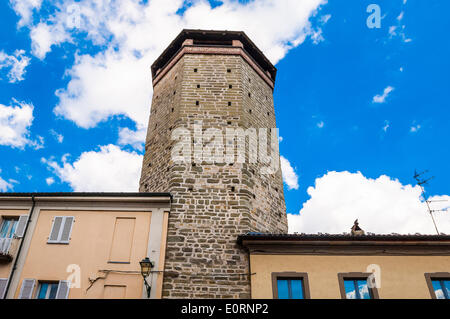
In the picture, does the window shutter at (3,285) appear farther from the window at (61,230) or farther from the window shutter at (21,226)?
the window at (61,230)

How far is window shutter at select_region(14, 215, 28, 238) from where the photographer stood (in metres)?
9.22

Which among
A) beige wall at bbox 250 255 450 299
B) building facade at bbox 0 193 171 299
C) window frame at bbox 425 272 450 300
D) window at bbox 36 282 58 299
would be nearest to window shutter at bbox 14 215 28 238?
building facade at bbox 0 193 171 299

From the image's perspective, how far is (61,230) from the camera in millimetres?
9258

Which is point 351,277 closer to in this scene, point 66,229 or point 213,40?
point 66,229

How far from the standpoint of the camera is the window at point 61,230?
9102 mm

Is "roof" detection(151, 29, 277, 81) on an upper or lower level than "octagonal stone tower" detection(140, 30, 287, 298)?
upper

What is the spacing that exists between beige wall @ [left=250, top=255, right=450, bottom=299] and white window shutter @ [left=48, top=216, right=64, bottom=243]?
5234 mm

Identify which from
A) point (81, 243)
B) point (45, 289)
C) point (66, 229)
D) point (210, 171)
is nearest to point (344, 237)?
point (210, 171)

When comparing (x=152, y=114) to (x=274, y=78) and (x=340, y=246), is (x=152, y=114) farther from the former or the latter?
(x=340, y=246)

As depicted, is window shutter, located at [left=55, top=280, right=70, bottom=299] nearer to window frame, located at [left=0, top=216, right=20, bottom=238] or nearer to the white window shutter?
the white window shutter

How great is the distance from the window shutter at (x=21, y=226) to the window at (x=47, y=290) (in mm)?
1559

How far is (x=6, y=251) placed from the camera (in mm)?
8930
